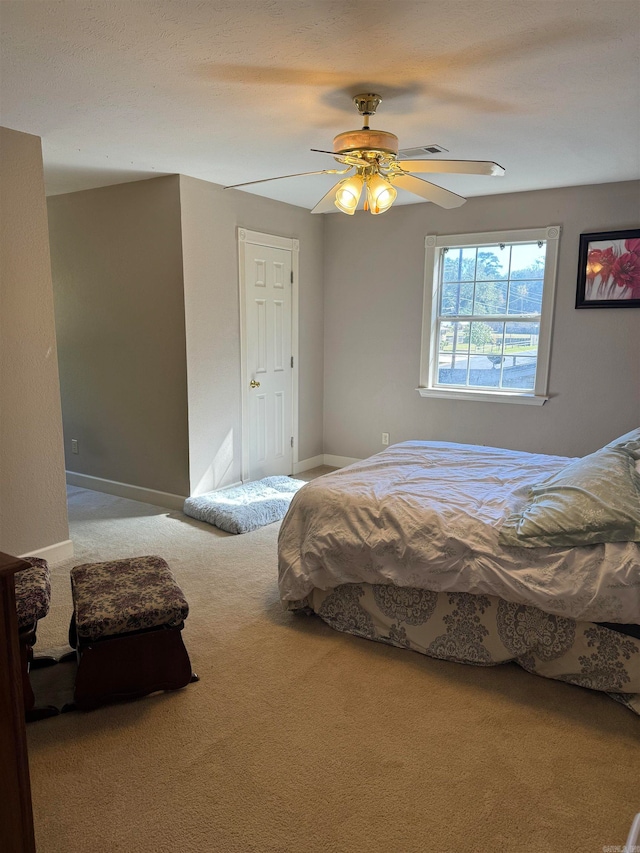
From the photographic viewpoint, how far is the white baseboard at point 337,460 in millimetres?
6055

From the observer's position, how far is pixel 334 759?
82.3 inches

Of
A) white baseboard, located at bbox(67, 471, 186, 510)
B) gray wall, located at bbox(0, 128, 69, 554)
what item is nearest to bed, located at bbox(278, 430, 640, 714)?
gray wall, located at bbox(0, 128, 69, 554)

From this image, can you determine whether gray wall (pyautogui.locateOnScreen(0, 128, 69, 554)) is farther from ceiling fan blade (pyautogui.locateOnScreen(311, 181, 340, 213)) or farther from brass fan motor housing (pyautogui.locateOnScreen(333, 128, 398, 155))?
brass fan motor housing (pyautogui.locateOnScreen(333, 128, 398, 155))

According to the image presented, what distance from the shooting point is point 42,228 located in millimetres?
3498

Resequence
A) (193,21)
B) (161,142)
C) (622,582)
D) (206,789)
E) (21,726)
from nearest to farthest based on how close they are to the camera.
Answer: (21,726), (206,789), (193,21), (622,582), (161,142)

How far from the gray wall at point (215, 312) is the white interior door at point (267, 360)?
0.43 feet

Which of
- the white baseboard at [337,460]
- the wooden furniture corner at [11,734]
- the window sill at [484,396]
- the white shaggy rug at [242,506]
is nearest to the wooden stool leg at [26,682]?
the wooden furniture corner at [11,734]

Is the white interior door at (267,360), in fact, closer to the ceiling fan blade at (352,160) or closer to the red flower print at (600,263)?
the ceiling fan blade at (352,160)

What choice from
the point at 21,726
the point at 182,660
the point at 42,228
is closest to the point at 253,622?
the point at 182,660

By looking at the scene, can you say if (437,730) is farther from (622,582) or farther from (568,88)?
(568,88)

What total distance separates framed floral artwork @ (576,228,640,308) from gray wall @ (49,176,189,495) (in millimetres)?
3071

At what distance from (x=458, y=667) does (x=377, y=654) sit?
1.19 ft

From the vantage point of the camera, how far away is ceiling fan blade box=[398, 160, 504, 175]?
2617 mm

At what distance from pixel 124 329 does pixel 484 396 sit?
3050 millimetres
